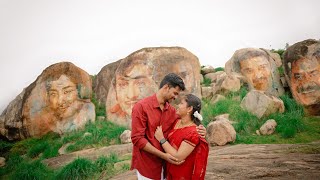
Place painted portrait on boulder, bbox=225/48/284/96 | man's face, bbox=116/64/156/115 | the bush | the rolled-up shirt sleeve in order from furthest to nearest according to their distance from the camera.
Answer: painted portrait on boulder, bbox=225/48/284/96 → man's face, bbox=116/64/156/115 → the bush → the rolled-up shirt sleeve

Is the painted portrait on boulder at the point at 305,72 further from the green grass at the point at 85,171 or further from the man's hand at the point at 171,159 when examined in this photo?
the man's hand at the point at 171,159

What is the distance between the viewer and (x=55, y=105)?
1275 centimetres

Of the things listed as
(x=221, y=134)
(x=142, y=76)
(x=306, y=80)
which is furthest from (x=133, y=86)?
(x=306, y=80)

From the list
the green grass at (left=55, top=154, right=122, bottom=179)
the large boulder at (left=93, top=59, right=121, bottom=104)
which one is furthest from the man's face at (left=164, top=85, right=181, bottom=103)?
the large boulder at (left=93, top=59, right=121, bottom=104)

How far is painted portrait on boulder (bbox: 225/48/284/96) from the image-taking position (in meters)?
13.4

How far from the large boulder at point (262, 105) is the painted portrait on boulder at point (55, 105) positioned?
7282 millimetres

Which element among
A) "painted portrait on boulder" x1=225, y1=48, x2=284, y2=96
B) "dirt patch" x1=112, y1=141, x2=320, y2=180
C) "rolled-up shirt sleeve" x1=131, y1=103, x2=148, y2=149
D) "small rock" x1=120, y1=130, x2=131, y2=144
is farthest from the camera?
"painted portrait on boulder" x1=225, y1=48, x2=284, y2=96

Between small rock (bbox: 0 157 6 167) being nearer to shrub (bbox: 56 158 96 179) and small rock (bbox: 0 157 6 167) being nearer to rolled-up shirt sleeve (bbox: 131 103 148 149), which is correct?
shrub (bbox: 56 158 96 179)

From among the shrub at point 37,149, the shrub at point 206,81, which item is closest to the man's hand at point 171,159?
the shrub at point 37,149

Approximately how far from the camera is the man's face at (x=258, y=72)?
1346 cm

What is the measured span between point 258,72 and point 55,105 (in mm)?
10005

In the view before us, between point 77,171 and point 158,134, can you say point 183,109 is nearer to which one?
point 158,134

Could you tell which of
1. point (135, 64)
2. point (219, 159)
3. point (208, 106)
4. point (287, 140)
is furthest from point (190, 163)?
point (135, 64)

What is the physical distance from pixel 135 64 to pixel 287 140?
285 inches
